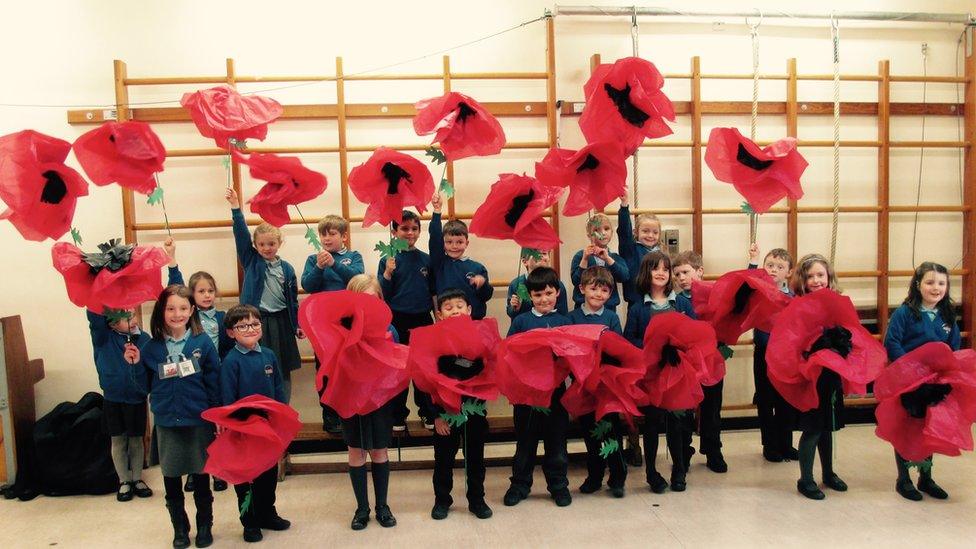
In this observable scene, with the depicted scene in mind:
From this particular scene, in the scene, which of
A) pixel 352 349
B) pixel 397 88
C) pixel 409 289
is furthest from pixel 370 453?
pixel 397 88

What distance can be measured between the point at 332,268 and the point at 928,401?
2.56 m

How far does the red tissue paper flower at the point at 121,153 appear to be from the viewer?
264 cm

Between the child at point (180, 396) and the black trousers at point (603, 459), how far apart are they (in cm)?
149

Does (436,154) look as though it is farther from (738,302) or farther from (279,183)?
(738,302)

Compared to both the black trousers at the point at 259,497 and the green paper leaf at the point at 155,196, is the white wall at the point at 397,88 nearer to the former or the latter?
the green paper leaf at the point at 155,196

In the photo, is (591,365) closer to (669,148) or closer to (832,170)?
(669,148)

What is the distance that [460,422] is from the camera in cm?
262

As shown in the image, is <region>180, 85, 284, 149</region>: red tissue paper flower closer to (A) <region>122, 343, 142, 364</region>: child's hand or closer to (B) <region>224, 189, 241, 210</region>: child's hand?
(B) <region>224, 189, 241, 210</region>: child's hand

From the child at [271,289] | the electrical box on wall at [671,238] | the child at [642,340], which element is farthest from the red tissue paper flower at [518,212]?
the electrical box on wall at [671,238]

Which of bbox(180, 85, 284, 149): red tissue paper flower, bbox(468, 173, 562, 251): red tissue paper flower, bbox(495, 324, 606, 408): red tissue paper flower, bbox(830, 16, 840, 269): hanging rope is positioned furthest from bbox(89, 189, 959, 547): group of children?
bbox(830, 16, 840, 269): hanging rope

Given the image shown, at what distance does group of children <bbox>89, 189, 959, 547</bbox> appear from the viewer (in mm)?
2619

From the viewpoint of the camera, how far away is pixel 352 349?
8.08 feet

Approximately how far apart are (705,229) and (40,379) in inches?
141

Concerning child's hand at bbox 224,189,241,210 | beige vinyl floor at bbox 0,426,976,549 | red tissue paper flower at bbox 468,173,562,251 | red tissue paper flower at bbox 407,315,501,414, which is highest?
child's hand at bbox 224,189,241,210
